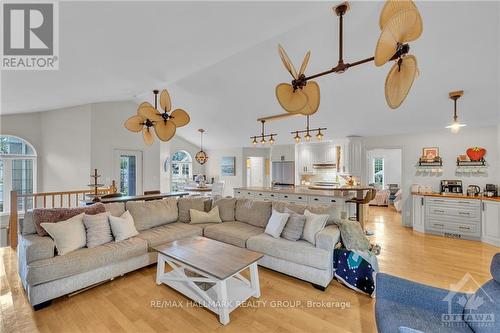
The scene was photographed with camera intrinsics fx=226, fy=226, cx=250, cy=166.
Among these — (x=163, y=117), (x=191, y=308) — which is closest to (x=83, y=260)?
(x=191, y=308)

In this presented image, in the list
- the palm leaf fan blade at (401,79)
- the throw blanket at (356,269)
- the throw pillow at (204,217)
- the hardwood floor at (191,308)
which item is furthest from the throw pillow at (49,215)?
the palm leaf fan blade at (401,79)

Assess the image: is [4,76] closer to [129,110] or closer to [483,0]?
[129,110]

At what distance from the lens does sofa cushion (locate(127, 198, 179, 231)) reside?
3.46 meters

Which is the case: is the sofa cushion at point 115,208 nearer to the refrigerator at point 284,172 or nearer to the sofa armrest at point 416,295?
the sofa armrest at point 416,295

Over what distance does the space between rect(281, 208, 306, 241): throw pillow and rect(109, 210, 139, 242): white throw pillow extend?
2.09 metres

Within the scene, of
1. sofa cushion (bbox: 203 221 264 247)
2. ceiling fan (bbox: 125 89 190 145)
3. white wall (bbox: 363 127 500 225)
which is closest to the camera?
sofa cushion (bbox: 203 221 264 247)

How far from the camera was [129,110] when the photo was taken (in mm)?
6598

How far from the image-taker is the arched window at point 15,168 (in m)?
5.41

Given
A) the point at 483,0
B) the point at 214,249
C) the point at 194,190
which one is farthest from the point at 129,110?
the point at 483,0

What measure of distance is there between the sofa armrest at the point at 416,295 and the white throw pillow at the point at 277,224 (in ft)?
4.87

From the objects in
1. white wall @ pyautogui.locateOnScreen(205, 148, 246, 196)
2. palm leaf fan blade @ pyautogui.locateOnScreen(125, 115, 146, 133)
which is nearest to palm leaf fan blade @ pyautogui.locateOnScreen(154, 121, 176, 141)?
palm leaf fan blade @ pyautogui.locateOnScreen(125, 115, 146, 133)

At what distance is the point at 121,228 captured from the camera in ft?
9.86

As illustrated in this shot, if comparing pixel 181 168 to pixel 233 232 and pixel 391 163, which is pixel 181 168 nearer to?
pixel 233 232

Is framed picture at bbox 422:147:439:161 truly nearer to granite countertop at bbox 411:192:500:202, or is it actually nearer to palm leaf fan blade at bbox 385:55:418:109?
granite countertop at bbox 411:192:500:202
